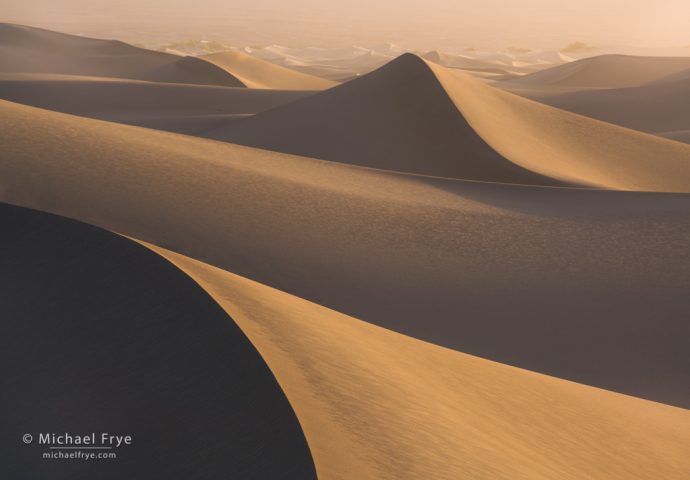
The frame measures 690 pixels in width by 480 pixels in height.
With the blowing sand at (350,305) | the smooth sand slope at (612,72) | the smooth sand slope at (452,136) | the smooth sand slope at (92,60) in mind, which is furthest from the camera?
the smooth sand slope at (612,72)

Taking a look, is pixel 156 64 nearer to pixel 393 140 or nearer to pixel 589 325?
pixel 393 140

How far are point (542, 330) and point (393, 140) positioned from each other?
1144cm

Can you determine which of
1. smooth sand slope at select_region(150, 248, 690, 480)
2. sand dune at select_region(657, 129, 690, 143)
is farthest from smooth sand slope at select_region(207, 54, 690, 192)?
smooth sand slope at select_region(150, 248, 690, 480)

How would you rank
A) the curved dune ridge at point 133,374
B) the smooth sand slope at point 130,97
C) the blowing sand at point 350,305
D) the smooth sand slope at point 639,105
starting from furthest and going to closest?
the smooth sand slope at point 639,105 < the smooth sand slope at point 130,97 < the blowing sand at point 350,305 < the curved dune ridge at point 133,374

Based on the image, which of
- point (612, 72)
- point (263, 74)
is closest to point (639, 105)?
point (263, 74)

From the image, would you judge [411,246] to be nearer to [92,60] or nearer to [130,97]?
[130,97]

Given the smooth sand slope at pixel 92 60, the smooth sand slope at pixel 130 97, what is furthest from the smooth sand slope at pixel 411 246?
the smooth sand slope at pixel 92 60

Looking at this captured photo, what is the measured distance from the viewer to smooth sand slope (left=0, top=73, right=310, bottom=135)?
3012cm

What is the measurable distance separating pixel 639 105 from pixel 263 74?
24.6m

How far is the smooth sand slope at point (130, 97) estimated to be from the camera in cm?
3012

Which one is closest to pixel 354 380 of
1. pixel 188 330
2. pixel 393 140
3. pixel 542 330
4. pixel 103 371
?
pixel 188 330

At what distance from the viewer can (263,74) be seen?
51.1 metres

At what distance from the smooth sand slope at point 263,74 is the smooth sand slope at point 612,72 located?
49.3 feet

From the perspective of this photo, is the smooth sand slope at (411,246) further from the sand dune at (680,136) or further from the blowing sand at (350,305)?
the sand dune at (680,136)
